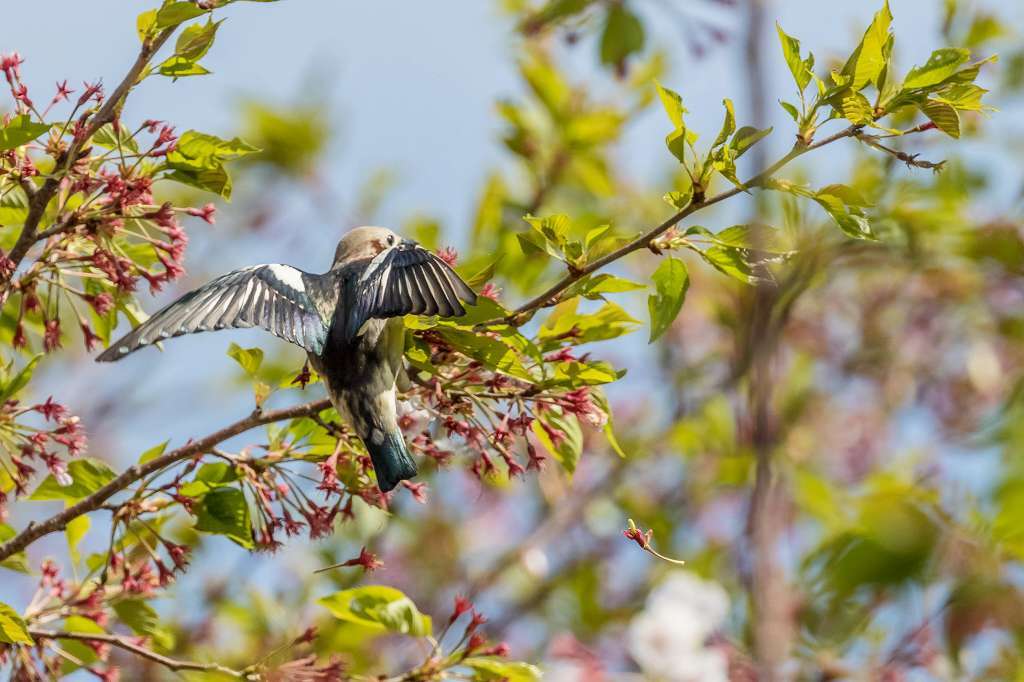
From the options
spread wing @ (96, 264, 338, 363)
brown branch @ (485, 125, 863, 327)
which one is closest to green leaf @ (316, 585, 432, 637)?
spread wing @ (96, 264, 338, 363)

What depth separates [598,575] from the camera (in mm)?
6047

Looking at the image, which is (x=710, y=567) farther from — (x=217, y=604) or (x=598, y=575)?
(x=217, y=604)

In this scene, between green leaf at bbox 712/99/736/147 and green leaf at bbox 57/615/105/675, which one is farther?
green leaf at bbox 57/615/105/675

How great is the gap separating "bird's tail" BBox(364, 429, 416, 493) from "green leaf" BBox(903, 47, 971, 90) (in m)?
1.27

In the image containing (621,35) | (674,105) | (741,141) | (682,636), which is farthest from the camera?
(621,35)

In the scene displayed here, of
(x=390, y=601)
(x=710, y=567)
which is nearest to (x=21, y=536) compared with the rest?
(x=390, y=601)

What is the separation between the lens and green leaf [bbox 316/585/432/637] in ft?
9.55

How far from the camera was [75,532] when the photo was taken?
10.9ft

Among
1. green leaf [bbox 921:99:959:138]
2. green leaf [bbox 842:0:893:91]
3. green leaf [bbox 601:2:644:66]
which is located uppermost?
green leaf [bbox 601:2:644:66]

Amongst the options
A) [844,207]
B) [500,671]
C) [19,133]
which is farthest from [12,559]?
[844,207]

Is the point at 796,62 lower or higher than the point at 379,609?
higher

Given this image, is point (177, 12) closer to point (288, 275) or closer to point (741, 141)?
point (288, 275)

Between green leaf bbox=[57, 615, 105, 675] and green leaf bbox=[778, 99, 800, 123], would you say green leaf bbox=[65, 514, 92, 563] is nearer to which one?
green leaf bbox=[57, 615, 105, 675]

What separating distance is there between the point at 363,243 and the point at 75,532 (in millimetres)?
1182
